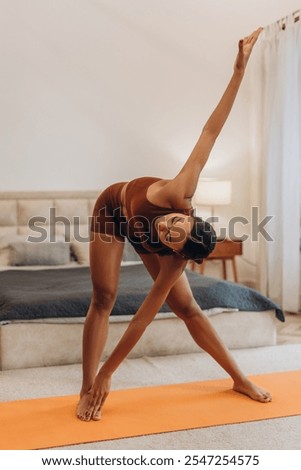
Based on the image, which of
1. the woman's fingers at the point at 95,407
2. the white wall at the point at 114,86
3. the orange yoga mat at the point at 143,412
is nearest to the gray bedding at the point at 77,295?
the orange yoga mat at the point at 143,412

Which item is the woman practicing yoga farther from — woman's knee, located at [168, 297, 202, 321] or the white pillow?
the white pillow

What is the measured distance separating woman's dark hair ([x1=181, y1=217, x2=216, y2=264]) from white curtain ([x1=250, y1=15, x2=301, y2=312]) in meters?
3.00

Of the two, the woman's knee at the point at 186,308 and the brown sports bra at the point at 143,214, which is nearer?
the brown sports bra at the point at 143,214

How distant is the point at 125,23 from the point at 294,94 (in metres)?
1.72

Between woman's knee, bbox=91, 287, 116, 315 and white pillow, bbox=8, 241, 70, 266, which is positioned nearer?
woman's knee, bbox=91, 287, 116, 315

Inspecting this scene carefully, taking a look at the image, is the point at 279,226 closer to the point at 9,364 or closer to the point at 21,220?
the point at 21,220

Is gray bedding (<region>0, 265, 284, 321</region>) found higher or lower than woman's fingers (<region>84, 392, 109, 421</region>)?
higher

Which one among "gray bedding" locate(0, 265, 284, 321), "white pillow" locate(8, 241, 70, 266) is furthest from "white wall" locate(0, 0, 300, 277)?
"gray bedding" locate(0, 265, 284, 321)

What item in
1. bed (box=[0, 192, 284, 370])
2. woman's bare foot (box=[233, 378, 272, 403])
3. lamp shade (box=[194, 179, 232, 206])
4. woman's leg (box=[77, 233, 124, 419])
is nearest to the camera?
woman's leg (box=[77, 233, 124, 419])

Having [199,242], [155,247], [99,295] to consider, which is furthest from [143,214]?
[99,295]

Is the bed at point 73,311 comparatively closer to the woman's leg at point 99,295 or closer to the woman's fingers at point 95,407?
the woman's leg at point 99,295

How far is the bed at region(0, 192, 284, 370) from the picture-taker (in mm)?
3309

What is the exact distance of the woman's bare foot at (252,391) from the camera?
275 centimetres

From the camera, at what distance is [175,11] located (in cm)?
549
